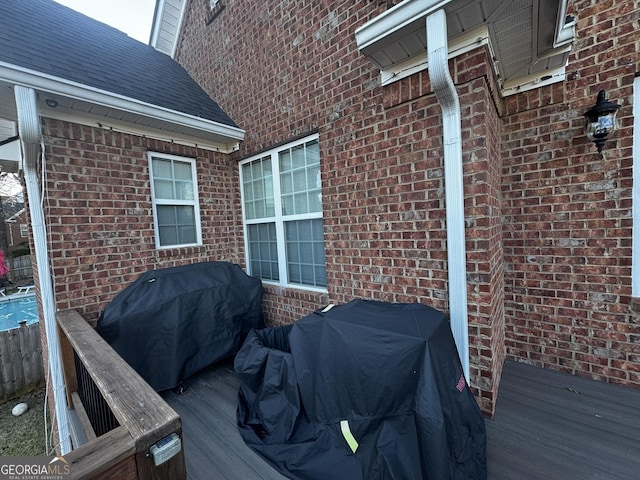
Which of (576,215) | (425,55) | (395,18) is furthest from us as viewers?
(576,215)

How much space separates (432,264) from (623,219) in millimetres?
1514

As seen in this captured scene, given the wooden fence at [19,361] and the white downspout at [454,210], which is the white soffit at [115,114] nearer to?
the white downspout at [454,210]

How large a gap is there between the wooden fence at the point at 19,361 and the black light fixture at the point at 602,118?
8.14 m

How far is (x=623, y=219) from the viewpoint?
212cm

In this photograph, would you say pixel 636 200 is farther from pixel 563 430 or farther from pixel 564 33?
pixel 563 430

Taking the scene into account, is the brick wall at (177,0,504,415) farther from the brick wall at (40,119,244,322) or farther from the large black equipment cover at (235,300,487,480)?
the brick wall at (40,119,244,322)

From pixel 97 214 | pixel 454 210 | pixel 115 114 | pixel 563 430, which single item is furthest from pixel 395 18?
pixel 97 214

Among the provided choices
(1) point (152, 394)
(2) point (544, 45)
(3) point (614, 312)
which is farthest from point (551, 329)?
(1) point (152, 394)

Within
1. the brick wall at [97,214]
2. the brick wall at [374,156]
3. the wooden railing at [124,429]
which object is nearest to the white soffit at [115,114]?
the brick wall at [97,214]

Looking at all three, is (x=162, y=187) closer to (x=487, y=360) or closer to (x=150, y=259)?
(x=150, y=259)

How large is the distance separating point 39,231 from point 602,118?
4.68 m

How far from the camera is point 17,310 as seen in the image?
29.7 feet

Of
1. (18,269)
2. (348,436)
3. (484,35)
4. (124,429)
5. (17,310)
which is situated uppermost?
(484,35)

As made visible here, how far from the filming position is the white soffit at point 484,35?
166 centimetres
